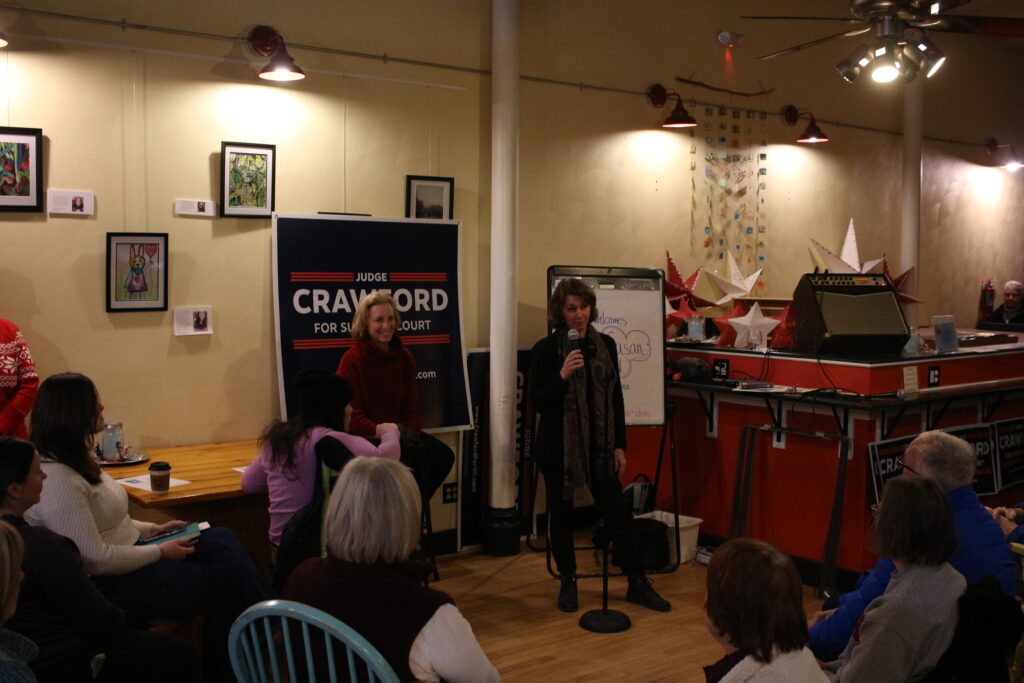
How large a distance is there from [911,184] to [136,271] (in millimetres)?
6052

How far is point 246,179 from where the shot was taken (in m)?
4.57

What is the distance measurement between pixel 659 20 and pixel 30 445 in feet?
16.0

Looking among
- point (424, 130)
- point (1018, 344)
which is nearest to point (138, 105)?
point (424, 130)

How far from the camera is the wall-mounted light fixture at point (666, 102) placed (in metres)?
6.18

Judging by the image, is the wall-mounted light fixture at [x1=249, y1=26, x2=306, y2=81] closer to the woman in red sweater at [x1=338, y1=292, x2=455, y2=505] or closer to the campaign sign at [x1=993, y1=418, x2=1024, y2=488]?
the woman in red sweater at [x1=338, y1=292, x2=455, y2=505]

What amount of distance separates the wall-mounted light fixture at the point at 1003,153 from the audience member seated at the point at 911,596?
24.7 ft

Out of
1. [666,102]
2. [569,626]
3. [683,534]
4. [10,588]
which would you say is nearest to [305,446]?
[10,588]

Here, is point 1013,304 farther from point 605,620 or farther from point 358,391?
point 358,391

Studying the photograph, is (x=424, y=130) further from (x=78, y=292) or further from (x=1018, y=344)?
(x=1018, y=344)

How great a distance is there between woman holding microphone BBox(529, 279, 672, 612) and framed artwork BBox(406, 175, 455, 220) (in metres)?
1.13

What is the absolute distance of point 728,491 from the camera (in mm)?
5359

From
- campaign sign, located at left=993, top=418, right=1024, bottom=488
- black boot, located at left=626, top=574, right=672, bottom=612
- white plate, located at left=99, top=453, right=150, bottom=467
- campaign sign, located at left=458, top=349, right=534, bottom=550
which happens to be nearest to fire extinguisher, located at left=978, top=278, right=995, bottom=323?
campaign sign, located at left=993, top=418, right=1024, bottom=488

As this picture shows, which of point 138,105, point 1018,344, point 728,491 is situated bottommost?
point 728,491

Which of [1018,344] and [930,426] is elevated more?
[1018,344]
